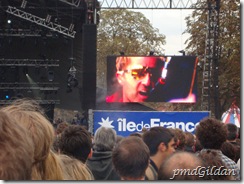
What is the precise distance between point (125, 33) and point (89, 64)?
22246mm

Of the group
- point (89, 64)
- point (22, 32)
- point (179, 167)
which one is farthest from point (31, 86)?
point (179, 167)

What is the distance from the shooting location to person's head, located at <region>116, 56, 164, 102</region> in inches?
766

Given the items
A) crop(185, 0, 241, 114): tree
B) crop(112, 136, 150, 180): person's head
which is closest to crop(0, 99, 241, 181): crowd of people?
crop(112, 136, 150, 180): person's head

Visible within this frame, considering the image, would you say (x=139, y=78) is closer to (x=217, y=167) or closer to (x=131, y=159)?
(x=217, y=167)

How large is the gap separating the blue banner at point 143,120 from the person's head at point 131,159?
225 inches

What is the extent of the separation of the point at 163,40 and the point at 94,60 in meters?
21.8

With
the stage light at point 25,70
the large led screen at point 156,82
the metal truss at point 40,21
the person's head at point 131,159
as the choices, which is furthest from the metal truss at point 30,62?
the person's head at point 131,159

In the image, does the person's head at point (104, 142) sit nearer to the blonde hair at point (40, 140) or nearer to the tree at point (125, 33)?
the blonde hair at point (40, 140)

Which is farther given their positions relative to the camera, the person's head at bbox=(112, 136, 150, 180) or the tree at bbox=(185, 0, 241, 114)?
the tree at bbox=(185, 0, 241, 114)

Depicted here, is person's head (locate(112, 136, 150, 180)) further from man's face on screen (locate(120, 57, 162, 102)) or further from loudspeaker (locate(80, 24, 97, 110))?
man's face on screen (locate(120, 57, 162, 102))

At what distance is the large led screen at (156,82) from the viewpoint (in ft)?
64.0

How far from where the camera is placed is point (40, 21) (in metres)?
19.6

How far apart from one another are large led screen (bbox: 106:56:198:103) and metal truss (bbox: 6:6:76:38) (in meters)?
1.86

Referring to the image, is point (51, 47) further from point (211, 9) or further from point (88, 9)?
point (211, 9)
